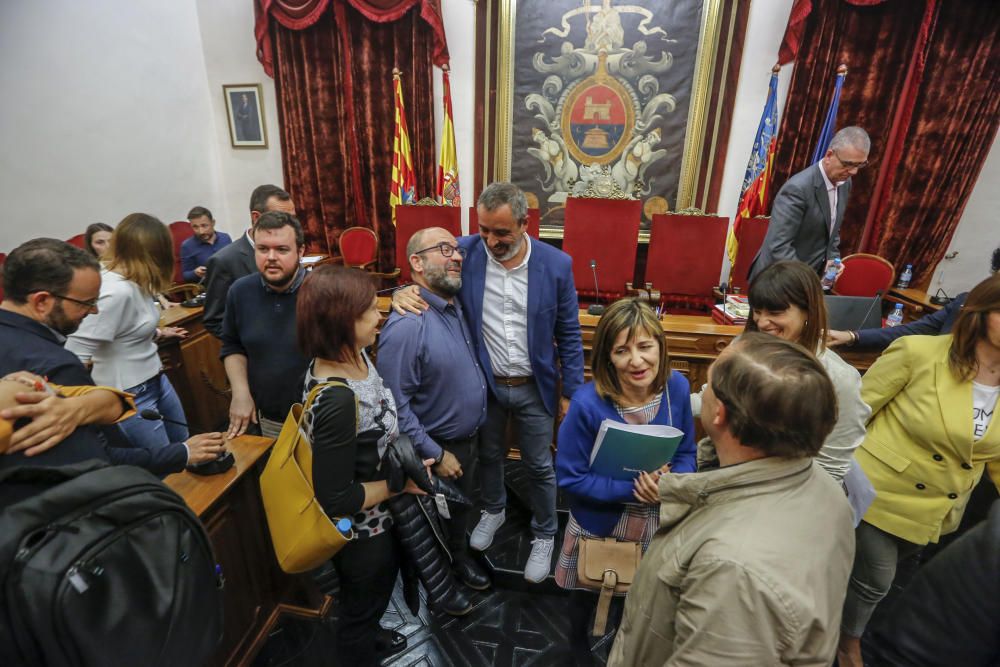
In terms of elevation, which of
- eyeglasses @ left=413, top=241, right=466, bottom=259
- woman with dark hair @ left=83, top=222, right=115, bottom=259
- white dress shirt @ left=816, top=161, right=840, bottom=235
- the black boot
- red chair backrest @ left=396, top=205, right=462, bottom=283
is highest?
white dress shirt @ left=816, top=161, right=840, bottom=235

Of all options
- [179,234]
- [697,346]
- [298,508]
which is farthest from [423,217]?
[298,508]

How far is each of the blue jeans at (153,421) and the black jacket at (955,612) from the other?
244cm

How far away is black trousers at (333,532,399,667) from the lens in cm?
147

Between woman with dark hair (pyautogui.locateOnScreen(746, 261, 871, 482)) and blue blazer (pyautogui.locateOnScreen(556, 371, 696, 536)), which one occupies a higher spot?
woman with dark hair (pyautogui.locateOnScreen(746, 261, 871, 482))

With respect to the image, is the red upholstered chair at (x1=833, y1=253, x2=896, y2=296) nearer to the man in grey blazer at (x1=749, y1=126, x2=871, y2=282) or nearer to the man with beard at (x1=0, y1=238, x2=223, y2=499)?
the man in grey blazer at (x1=749, y1=126, x2=871, y2=282)

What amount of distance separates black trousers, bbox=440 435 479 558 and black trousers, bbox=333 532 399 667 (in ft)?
1.46

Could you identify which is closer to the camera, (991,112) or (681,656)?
(681,656)

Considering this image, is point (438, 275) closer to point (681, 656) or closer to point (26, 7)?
point (681, 656)

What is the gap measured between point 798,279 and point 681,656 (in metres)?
1.19

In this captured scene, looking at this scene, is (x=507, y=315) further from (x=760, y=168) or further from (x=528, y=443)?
(x=760, y=168)

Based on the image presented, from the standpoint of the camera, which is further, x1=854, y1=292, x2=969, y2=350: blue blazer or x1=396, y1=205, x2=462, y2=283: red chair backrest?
x1=396, y1=205, x2=462, y2=283: red chair backrest

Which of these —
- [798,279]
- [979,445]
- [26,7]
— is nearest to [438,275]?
[798,279]

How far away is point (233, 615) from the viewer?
1689mm

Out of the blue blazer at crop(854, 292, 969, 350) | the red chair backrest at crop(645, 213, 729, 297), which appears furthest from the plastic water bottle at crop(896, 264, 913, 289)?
the blue blazer at crop(854, 292, 969, 350)
